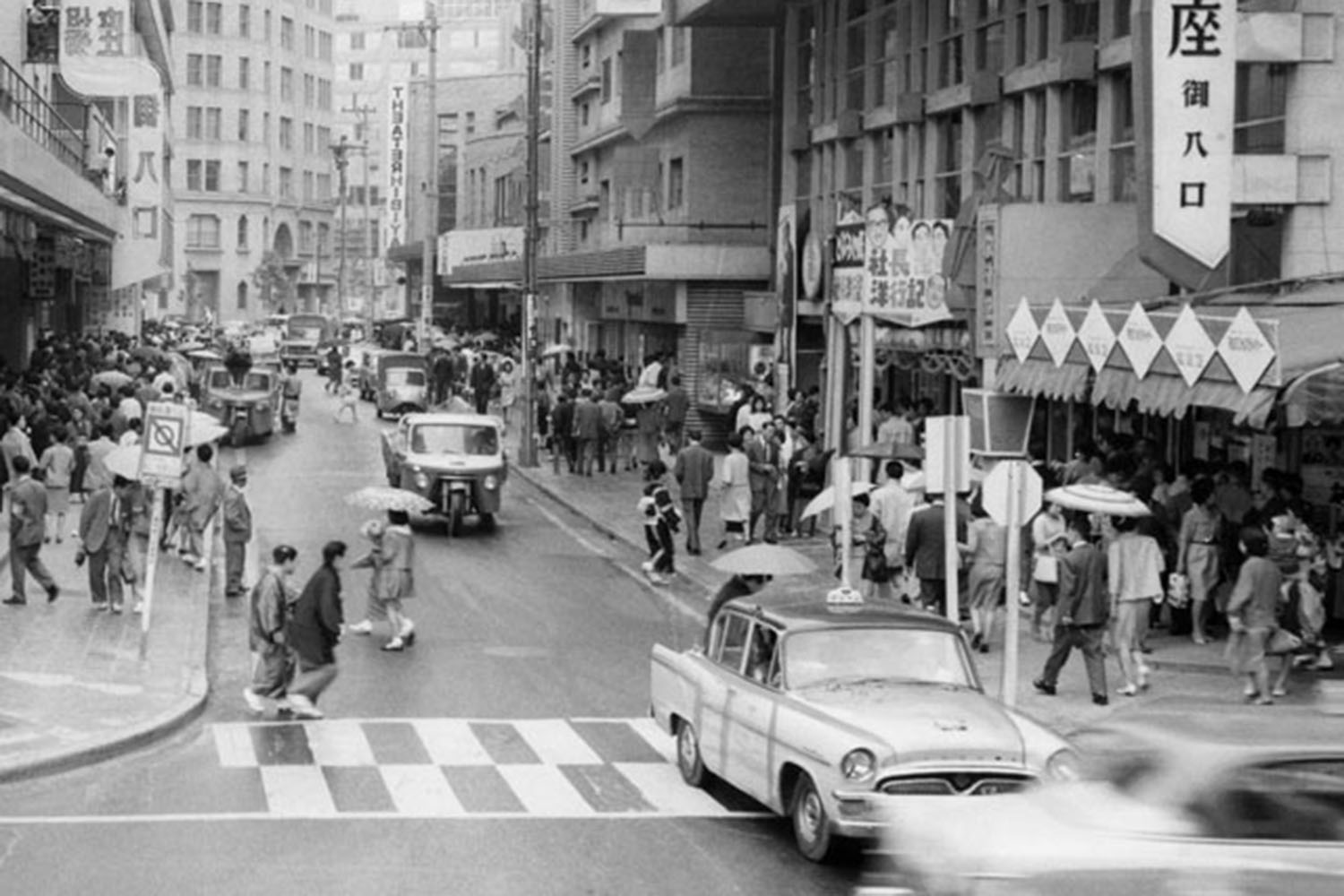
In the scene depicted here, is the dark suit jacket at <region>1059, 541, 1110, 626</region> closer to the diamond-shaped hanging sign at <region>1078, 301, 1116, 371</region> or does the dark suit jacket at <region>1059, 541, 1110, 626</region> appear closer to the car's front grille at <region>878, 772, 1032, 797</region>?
the diamond-shaped hanging sign at <region>1078, 301, 1116, 371</region>

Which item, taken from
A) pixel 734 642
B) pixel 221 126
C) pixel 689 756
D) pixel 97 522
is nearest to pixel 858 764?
pixel 734 642

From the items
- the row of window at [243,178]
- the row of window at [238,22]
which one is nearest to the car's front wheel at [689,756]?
the row of window at [238,22]

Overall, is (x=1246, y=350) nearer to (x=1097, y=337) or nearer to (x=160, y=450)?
(x=1097, y=337)

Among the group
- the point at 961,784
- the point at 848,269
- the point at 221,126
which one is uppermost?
the point at 221,126

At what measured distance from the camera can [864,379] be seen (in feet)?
81.7

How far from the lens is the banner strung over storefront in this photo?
1970cm

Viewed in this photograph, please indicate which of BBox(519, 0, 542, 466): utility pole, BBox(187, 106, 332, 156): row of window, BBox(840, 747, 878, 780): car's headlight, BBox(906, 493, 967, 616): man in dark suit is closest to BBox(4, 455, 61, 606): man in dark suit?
BBox(906, 493, 967, 616): man in dark suit

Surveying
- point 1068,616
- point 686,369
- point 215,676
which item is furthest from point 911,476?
point 686,369

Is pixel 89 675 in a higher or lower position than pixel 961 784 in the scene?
lower

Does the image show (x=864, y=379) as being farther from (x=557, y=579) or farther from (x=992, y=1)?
(x=992, y=1)

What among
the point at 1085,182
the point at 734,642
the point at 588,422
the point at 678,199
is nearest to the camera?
the point at 734,642

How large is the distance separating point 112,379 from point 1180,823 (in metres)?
39.3

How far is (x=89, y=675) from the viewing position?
20750 mm

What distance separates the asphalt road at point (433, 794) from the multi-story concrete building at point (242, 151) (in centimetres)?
12335
